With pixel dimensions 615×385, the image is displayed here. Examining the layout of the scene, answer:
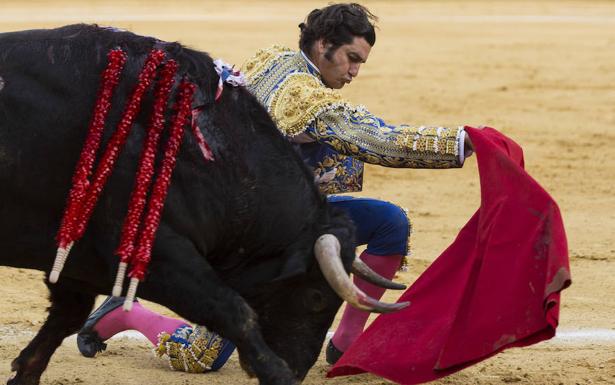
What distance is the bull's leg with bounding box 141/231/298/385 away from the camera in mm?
3791

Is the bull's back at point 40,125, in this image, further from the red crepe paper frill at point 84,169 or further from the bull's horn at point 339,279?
the bull's horn at point 339,279

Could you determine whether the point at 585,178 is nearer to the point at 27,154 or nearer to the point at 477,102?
the point at 477,102

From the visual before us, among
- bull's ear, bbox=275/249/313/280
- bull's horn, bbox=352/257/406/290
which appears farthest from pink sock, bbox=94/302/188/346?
bull's horn, bbox=352/257/406/290

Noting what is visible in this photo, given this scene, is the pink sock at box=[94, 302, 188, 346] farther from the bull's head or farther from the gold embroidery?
the gold embroidery

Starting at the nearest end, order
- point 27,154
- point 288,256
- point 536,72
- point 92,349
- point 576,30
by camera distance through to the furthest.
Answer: point 27,154, point 288,256, point 92,349, point 536,72, point 576,30

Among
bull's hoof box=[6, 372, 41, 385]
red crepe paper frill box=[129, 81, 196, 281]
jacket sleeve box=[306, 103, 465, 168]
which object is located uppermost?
jacket sleeve box=[306, 103, 465, 168]

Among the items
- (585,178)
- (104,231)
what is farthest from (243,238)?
(585,178)

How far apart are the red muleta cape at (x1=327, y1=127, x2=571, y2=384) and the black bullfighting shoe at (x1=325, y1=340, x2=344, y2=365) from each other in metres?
Result: 0.23

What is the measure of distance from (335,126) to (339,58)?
317mm

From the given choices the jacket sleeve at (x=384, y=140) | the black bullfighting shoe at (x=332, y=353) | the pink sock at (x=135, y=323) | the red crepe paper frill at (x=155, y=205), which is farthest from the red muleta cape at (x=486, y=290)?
the red crepe paper frill at (x=155, y=205)

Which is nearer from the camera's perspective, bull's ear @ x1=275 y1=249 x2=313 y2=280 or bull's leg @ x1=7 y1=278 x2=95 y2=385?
bull's ear @ x1=275 y1=249 x2=313 y2=280

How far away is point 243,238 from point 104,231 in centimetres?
44

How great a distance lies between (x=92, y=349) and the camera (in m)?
4.92

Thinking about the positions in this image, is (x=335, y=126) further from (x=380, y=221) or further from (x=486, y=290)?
(x=486, y=290)
